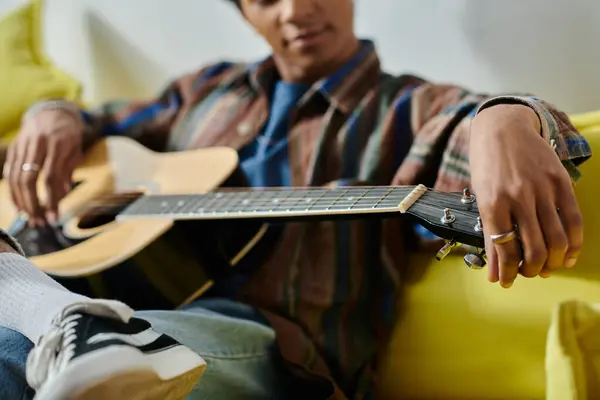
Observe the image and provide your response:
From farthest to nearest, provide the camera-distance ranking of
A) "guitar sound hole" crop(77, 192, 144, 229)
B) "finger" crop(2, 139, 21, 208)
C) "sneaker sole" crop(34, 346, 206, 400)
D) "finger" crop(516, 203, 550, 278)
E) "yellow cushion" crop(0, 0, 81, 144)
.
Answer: "yellow cushion" crop(0, 0, 81, 144) < "finger" crop(2, 139, 21, 208) < "guitar sound hole" crop(77, 192, 144, 229) < "finger" crop(516, 203, 550, 278) < "sneaker sole" crop(34, 346, 206, 400)


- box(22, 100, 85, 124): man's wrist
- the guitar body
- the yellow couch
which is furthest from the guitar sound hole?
the yellow couch

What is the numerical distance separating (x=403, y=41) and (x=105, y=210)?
2.08ft

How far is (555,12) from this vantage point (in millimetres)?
1075

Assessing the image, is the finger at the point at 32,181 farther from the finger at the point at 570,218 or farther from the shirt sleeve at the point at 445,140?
the finger at the point at 570,218

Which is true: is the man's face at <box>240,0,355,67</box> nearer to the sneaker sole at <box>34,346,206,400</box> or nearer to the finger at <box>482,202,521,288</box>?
the finger at <box>482,202,521,288</box>

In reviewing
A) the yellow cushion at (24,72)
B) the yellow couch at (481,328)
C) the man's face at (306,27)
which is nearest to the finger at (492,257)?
the yellow couch at (481,328)

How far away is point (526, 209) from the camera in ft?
1.90

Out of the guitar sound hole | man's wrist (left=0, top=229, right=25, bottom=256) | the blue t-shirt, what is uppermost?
man's wrist (left=0, top=229, right=25, bottom=256)

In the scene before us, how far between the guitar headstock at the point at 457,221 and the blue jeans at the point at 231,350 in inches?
11.1

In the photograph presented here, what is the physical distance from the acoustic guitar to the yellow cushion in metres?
0.30

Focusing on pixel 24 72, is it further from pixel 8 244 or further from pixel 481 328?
pixel 481 328

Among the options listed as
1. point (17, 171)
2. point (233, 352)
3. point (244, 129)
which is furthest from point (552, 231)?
point (17, 171)

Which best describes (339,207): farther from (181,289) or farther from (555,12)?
(555,12)

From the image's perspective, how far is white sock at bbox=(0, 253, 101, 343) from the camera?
533 mm
